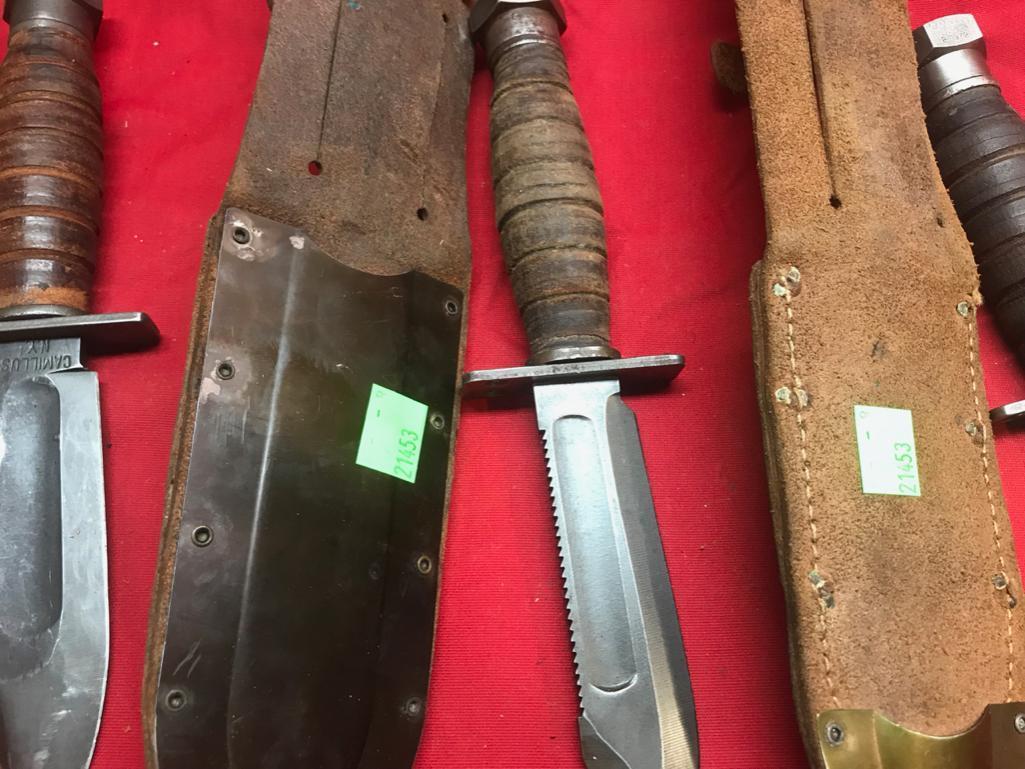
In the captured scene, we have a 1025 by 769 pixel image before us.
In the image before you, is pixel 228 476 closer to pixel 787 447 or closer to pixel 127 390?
pixel 127 390

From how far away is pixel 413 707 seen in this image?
126cm

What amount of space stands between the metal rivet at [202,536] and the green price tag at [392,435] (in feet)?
0.79

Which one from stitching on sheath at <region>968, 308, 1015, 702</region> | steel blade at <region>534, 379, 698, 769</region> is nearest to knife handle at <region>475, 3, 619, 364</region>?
steel blade at <region>534, 379, 698, 769</region>

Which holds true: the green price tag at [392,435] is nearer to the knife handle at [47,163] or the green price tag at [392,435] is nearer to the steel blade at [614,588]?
the steel blade at [614,588]

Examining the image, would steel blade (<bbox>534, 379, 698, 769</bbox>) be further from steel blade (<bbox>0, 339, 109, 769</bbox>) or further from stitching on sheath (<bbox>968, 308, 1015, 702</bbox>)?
steel blade (<bbox>0, 339, 109, 769</bbox>)

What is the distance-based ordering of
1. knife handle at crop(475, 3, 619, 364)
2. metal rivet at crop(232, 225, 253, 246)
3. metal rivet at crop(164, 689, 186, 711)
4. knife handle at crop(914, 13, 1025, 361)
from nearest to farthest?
metal rivet at crop(164, 689, 186, 711) → metal rivet at crop(232, 225, 253, 246) → knife handle at crop(475, 3, 619, 364) → knife handle at crop(914, 13, 1025, 361)

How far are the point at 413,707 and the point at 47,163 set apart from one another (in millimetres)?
1074

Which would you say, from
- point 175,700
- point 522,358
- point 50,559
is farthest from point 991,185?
point 50,559

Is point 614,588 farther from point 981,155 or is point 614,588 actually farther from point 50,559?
point 981,155

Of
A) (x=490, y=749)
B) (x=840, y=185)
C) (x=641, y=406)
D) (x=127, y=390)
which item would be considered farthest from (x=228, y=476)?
(x=840, y=185)

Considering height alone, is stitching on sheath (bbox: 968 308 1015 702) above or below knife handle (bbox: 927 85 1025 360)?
below

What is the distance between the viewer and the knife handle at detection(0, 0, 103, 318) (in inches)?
54.5

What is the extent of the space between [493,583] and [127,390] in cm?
72

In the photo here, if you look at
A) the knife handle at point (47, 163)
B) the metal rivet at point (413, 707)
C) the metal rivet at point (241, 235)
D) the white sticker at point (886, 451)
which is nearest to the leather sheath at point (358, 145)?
the metal rivet at point (241, 235)
